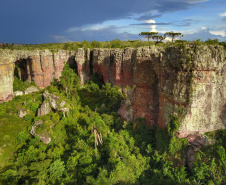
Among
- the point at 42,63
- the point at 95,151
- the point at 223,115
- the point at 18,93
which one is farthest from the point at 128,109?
the point at 42,63

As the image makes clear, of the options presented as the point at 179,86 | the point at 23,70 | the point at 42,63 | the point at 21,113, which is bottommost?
the point at 21,113

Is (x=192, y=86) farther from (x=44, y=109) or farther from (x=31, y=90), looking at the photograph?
(x=31, y=90)

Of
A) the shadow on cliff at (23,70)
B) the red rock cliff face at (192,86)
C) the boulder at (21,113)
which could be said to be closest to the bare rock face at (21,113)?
the boulder at (21,113)

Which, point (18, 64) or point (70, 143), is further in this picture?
point (18, 64)

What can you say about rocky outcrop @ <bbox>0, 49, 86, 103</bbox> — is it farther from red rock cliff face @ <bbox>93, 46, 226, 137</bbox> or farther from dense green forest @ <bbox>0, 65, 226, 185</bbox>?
red rock cliff face @ <bbox>93, 46, 226, 137</bbox>

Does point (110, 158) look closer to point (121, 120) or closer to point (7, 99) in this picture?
point (121, 120)

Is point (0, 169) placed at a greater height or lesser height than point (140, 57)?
lesser

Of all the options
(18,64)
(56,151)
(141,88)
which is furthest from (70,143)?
(18,64)

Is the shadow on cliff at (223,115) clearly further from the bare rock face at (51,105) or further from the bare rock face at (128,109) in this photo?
the bare rock face at (51,105)
